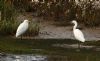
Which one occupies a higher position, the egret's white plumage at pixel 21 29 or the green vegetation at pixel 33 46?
the egret's white plumage at pixel 21 29

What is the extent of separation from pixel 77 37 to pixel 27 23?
2.60 meters

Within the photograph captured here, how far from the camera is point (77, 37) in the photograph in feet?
55.3

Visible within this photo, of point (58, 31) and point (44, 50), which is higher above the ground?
point (44, 50)

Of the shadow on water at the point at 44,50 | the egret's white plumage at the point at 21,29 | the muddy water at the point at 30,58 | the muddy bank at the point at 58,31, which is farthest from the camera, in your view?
the muddy bank at the point at 58,31

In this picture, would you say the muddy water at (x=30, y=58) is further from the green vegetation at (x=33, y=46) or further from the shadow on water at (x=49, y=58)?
the green vegetation at (x=33, y=46)

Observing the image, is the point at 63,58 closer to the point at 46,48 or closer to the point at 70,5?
the point at 46,48

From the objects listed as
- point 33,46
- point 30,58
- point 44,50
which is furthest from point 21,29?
point 30,58

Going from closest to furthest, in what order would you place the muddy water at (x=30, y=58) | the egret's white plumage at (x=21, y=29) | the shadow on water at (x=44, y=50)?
the muddy water at (x=30, y=58), the shadow on water at (x=44, y=50), the egret's white plumage at (x=21, y=29)

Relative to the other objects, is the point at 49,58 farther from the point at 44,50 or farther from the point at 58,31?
the point at 58,31

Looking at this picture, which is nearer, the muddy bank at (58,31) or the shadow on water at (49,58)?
the shadow on water at (49,58)

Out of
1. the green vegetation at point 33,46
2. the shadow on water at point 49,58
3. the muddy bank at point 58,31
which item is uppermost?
the shadow on water at point 49,58

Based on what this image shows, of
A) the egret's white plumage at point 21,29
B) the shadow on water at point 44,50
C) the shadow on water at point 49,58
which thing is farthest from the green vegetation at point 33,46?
the shadow on water at point 49,58

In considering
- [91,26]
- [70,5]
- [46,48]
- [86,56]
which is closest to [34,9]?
[70,5]

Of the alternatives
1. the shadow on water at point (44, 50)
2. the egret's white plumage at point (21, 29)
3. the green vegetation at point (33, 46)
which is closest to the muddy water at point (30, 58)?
the shadow on water at point (44, 50)
